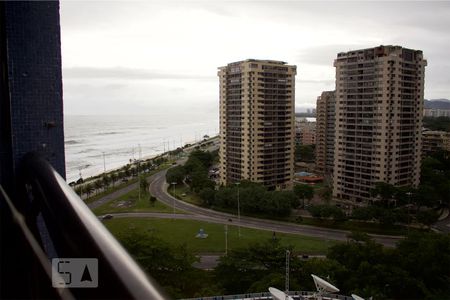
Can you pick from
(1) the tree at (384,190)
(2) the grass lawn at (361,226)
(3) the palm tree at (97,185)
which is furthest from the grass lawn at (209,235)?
(3) the palm tree at (97,185)

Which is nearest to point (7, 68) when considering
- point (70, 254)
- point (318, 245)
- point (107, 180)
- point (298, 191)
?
point (70, 254)

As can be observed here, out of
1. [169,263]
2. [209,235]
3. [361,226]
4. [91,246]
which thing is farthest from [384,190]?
[91,246]

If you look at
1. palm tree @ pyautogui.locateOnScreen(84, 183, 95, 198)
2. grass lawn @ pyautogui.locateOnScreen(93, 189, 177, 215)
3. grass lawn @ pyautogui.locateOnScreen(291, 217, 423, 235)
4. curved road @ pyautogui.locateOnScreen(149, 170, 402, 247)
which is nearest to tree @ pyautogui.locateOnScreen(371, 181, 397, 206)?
grass lawn @ pyautogui.locateOnScreen(291, 217, 423, 235)

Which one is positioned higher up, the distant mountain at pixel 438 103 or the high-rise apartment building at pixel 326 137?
the distant mountain at pixel 438 103

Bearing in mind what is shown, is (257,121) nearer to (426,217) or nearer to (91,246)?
(426,217)

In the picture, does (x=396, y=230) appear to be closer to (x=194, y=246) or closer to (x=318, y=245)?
(x=318, y=245)

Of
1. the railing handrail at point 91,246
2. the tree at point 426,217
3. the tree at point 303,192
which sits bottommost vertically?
the tree at point 426,217

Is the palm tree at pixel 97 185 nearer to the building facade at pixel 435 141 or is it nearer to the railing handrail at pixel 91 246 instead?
the railing handrail at pixel 91 246
